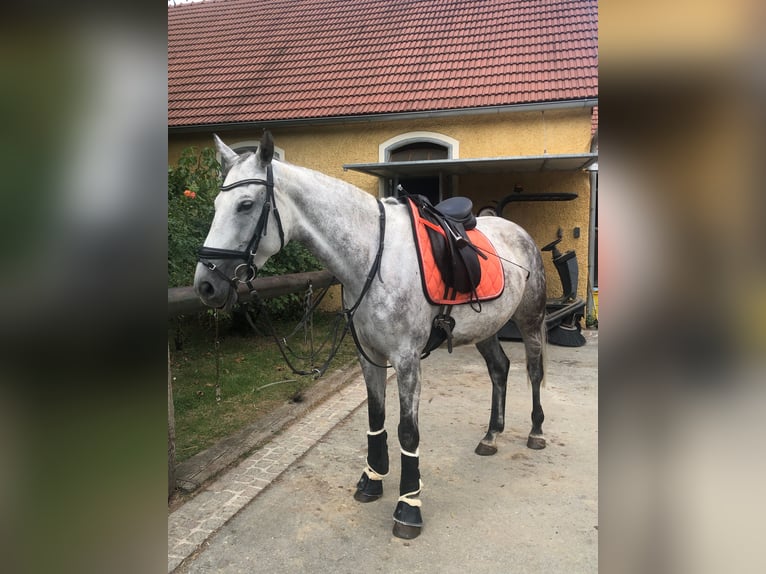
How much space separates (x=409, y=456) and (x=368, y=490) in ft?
1.67

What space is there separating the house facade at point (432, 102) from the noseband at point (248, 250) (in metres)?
5.08

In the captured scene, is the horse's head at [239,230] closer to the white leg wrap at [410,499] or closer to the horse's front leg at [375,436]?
the horse's front leg at [375,436]

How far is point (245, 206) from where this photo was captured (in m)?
2.26

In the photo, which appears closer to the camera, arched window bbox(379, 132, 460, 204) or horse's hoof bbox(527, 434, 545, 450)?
horse's hoof bbox(527, 434, 545, 450)

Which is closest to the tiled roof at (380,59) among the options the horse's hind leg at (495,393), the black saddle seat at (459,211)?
the black saddle seat at (459,211)

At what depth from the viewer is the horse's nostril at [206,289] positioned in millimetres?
2182

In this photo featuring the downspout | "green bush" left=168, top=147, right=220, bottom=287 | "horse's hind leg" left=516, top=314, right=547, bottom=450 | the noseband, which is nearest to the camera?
the noseband

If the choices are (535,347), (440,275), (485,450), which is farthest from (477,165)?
(440,275)

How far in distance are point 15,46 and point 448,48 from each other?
1060 centimetres

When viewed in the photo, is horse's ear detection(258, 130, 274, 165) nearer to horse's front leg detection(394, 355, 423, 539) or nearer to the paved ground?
horse's front leg detection(394, 355, 423, 539)

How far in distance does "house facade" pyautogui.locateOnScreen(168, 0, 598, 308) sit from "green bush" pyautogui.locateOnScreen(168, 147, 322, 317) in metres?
1.81

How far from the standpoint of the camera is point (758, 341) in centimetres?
41

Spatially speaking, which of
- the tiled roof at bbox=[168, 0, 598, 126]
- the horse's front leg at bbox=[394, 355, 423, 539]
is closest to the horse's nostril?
the horse's front leg at bbox=[394, 355, 423, 539]

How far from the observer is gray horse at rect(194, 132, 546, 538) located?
7.35ft
